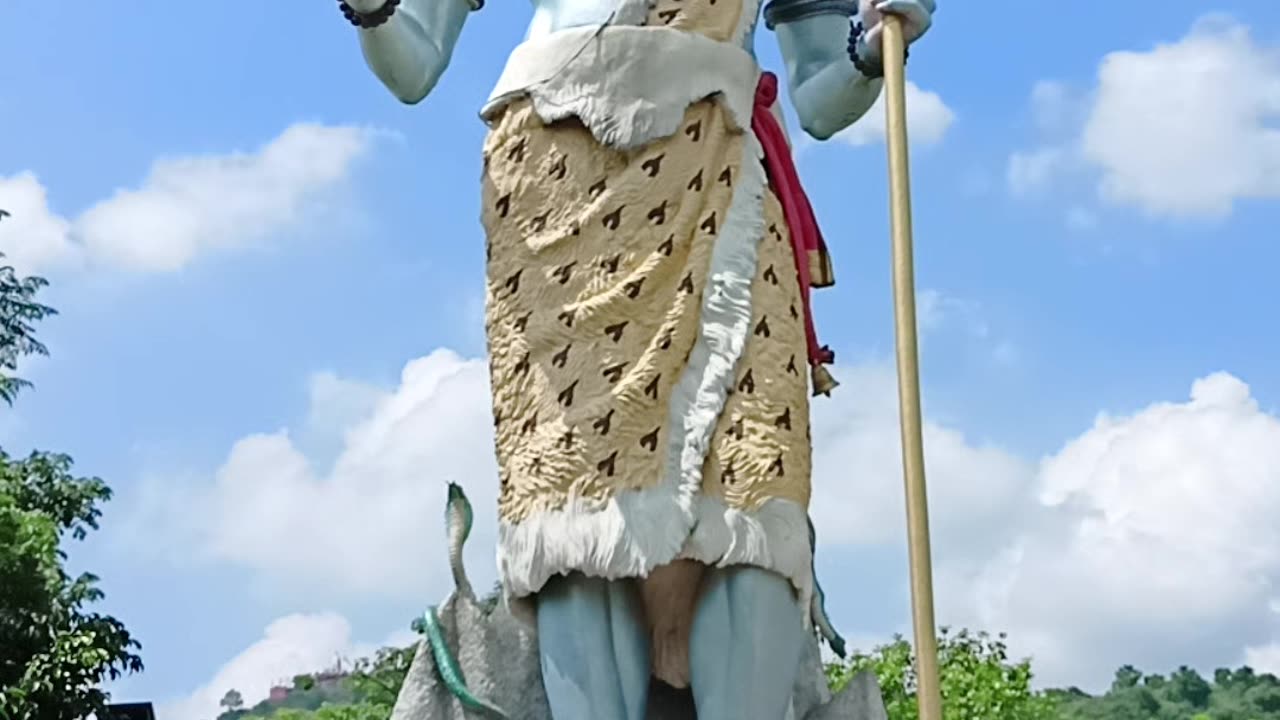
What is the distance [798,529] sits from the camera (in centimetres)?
352

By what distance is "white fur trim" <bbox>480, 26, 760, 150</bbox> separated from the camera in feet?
11.9

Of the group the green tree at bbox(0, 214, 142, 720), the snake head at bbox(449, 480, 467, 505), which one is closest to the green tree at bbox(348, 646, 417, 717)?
the green tree at bbox(0, 214, 142, 720)

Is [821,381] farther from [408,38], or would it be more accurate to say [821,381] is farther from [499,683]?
[408,38]

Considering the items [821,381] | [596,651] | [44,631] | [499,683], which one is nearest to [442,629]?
[499,683]

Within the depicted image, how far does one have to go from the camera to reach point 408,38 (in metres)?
3.84

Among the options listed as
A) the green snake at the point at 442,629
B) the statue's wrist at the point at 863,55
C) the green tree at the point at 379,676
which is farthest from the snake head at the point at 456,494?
the green tree at the point at 379,676

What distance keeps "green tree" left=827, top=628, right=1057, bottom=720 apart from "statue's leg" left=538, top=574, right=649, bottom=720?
11077 mm

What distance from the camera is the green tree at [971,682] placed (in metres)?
14.8

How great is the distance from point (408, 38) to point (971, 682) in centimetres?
1303

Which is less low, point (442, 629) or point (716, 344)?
point (716, 344)

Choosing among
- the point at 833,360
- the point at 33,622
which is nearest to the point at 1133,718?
the point at 33,622

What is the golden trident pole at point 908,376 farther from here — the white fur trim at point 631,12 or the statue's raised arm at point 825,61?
the white fur trim at point 631,12

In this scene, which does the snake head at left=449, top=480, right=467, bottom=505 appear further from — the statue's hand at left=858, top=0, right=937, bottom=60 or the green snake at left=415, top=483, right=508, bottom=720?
the statue's hand at left=858, top=0, right=937, bottom=60

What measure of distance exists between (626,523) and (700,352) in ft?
1.15
